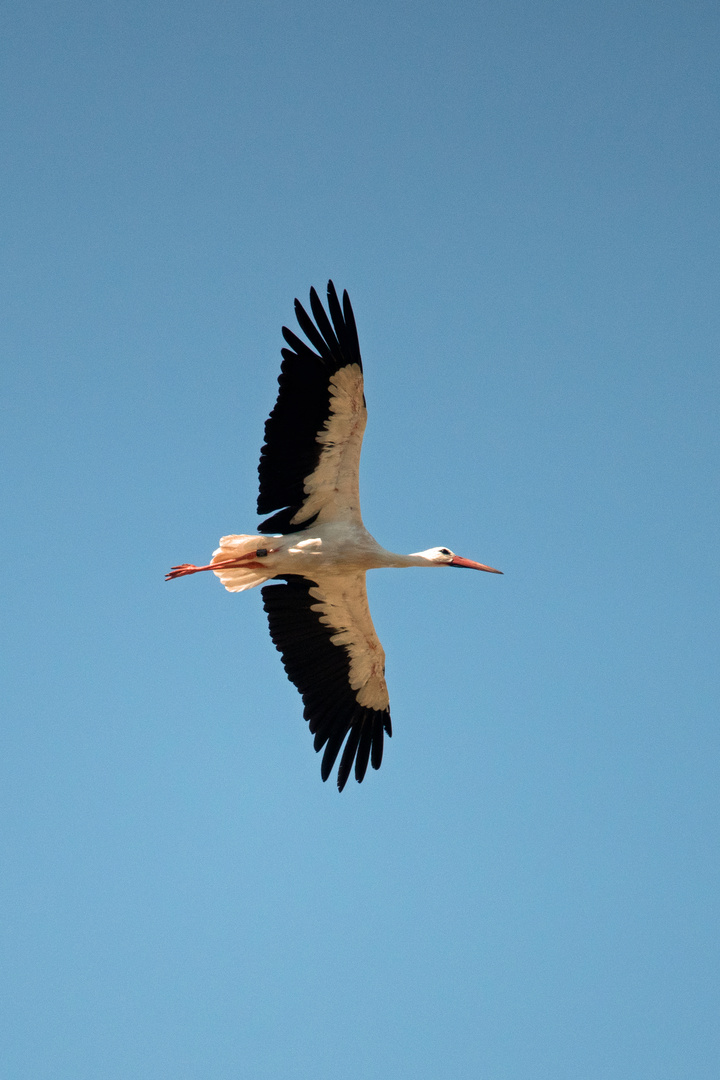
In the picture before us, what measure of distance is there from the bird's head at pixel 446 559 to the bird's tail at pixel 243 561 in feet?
5.42

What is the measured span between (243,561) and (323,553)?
78 cm

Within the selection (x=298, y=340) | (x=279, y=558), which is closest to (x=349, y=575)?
(x=279, y=558)

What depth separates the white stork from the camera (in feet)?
34.3

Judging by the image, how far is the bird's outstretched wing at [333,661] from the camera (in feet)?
39.2

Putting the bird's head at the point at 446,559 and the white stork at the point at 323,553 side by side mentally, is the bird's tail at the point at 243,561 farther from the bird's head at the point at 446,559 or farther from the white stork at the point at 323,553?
the bird's head at the point at 446,559

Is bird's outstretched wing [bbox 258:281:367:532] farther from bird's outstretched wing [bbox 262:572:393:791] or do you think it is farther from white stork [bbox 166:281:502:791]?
bird's outstretched wing [bbox 262:572:393:791]

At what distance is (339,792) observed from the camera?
1191 centimetres

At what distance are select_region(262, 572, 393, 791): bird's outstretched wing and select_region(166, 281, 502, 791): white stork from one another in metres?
0.01

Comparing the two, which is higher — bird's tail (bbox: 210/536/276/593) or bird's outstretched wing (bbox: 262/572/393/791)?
bird's tail (bbox: 210/536/276/593)

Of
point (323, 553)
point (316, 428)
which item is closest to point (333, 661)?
point (323, 553)

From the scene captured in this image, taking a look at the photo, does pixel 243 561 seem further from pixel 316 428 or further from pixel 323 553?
pixel 316 428

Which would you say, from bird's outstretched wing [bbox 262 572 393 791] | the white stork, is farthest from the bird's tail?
bird's outstretched wing [bbox 262 572 393 791]

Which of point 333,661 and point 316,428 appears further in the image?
point 333,661

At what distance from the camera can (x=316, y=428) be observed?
10797 millimetres
